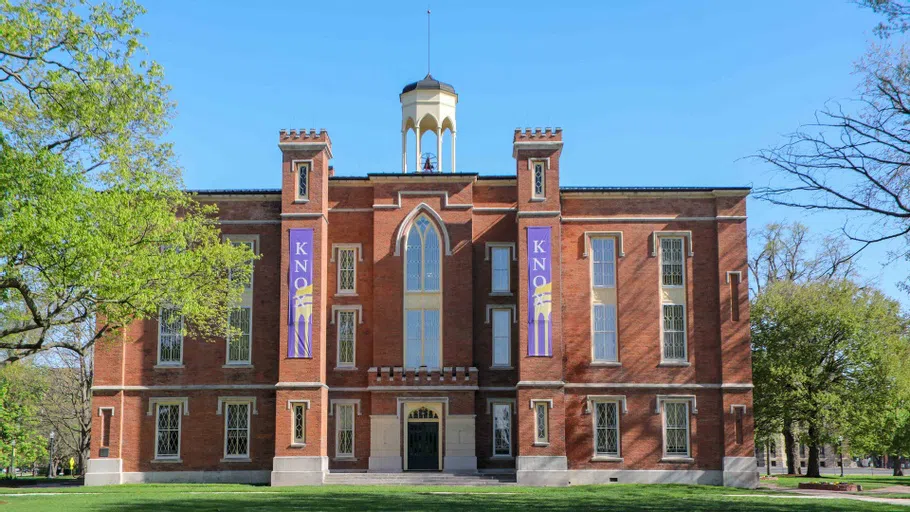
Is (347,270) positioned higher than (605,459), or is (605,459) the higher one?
(347,270)

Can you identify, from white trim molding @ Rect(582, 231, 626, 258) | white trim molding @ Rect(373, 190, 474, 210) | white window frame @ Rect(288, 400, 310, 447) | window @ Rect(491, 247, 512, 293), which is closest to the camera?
white window frame @ Rect(288, 400, 310, 447)

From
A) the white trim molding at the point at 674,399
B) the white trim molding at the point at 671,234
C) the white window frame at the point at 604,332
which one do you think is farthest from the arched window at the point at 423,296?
the white trim molding at the point at 674,399

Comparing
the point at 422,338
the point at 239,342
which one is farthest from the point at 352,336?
the point at 239,342

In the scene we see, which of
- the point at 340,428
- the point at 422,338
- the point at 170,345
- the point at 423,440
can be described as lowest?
the point at 423,440

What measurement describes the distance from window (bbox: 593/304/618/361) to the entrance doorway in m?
6.94

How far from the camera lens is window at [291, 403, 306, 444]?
3581 centimetres

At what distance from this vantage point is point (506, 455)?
37.6 m

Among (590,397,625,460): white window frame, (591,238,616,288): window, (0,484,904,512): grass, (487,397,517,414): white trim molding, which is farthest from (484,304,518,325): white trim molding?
(0,484,904,512): grass

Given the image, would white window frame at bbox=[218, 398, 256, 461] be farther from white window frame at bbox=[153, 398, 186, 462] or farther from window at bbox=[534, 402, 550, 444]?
window at bbox=[534, 402, 550, 444]

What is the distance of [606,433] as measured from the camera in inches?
1487

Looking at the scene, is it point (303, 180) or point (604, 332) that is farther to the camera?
point (604, 332)

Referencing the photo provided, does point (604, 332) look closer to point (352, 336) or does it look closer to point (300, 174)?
point (352, 336)

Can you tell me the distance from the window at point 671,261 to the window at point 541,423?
7.30 m

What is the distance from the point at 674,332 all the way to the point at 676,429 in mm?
3784
